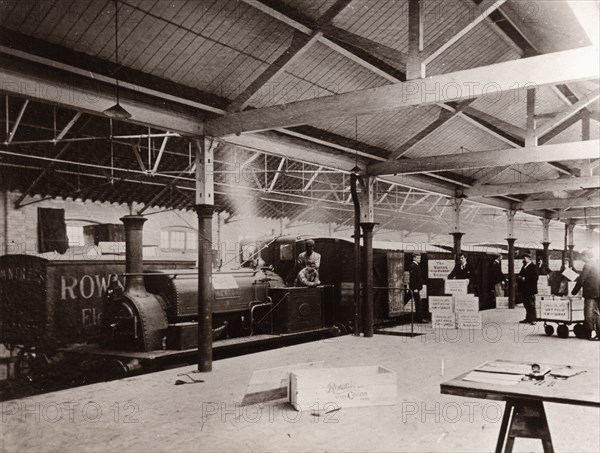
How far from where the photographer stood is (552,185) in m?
14.5

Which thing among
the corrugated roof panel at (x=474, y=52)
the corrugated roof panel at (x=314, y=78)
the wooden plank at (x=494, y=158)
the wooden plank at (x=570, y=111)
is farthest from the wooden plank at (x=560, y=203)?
the corrugated roof panel at (x=314, y=78)

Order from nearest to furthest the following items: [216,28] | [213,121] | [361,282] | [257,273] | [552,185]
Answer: [216,28] → [213,121] → [257,273] → [361,282] → [552,185]

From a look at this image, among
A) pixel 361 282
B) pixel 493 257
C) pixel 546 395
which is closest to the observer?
pixel 546 395

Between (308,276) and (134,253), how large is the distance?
162 inches

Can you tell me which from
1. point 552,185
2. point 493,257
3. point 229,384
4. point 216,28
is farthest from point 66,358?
point 493,257

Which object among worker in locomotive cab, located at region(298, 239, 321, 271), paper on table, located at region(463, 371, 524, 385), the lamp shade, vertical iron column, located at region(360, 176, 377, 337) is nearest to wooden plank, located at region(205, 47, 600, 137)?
the lamp shade

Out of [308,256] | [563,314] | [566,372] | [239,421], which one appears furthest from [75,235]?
[566,372]

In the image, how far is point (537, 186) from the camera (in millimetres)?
14688

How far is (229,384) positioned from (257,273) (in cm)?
388

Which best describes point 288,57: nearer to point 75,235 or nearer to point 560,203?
point 75,235

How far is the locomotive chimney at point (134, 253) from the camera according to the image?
8.37m

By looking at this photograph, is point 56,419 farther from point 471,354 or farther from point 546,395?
point 471,354

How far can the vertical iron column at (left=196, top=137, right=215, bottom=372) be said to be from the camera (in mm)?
8172

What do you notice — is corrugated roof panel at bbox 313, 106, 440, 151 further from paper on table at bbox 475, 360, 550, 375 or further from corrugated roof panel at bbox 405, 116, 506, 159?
paper on table at bbox 475, 360, 550, 375
